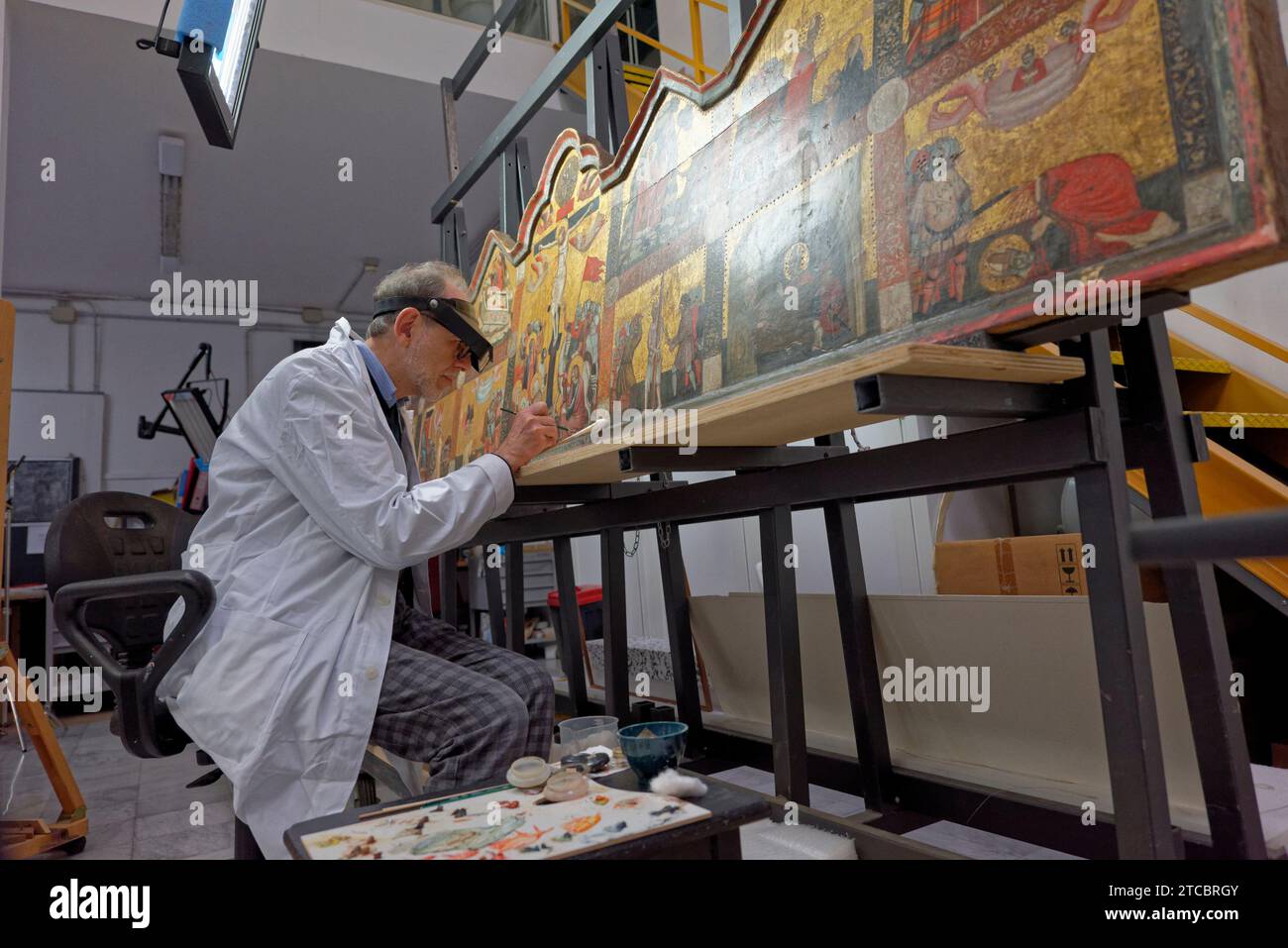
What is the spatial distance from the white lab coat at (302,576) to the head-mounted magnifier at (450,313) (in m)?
0.26

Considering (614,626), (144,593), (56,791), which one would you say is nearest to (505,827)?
Result: (144,593)

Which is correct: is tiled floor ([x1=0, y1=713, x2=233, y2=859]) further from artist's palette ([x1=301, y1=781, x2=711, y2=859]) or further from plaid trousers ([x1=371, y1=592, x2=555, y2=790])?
artist's palette ([x1=301, y1=781, x2=711, y2=859])

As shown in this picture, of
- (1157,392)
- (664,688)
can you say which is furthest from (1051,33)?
(664,688)

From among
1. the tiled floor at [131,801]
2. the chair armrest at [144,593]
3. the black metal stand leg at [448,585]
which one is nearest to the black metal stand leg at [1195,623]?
the chair armrest at [144,593]

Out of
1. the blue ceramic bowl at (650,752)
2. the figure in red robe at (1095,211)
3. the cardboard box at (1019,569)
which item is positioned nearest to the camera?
the figure in red robe at (1095,211)

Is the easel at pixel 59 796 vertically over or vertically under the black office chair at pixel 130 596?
under

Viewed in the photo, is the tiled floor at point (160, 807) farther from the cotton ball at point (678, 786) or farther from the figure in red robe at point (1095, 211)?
the figure in red robe at point (1095, 211)

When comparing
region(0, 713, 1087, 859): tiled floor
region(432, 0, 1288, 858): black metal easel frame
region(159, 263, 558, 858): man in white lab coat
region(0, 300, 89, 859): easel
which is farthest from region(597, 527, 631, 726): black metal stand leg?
region(0, 300, 89, 859): easel

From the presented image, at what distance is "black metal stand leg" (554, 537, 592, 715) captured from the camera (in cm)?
280

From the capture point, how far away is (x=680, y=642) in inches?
99.9

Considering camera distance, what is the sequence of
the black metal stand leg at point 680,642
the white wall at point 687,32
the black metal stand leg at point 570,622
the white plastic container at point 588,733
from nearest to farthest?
the white plastic container at point 588,733
the black metal stand leg at point 680,642
the black metal stand leg at point 570,622
the white wall at point 687,32

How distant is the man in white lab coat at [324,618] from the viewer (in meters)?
1.45

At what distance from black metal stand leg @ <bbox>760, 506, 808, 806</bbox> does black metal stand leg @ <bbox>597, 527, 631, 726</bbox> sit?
705 mm

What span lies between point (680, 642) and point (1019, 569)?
1.04m
